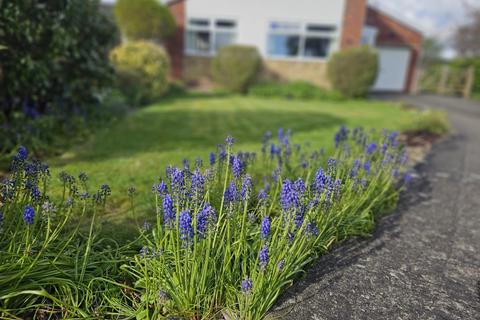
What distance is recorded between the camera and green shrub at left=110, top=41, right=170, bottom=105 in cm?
975

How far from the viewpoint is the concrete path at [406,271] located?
191 centimetres

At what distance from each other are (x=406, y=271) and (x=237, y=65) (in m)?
11.9

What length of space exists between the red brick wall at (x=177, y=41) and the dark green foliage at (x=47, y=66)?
845 centimetres

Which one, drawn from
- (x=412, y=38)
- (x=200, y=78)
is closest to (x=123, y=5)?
(x=200, y=78)

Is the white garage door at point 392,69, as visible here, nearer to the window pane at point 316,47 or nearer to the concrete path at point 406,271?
the window pane at point 316,47

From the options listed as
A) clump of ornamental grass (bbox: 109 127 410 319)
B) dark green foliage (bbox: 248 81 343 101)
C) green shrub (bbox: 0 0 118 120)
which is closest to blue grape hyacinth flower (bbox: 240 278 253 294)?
clump of ornamental grass (bbox: 109 127 410 319)

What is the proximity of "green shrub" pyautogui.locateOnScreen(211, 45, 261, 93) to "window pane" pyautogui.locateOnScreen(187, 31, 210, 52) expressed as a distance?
1.71 metres

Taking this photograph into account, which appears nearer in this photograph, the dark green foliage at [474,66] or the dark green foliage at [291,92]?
the dark green foliage at [291,92]

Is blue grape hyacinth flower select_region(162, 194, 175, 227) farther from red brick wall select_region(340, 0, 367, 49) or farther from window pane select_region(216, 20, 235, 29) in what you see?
red brick wall select_region(340, 0, 367, 49)

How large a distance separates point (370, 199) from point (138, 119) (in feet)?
18.3

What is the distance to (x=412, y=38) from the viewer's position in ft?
60.4

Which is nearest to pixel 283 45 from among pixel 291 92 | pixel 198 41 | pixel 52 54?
pixel 291 92

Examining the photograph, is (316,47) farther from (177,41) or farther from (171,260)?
(171,260)

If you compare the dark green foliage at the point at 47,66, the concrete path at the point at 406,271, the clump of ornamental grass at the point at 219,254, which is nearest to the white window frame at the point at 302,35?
the dark green foliage at the point at 47,66
